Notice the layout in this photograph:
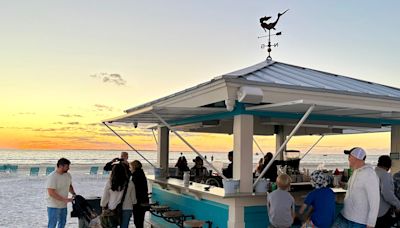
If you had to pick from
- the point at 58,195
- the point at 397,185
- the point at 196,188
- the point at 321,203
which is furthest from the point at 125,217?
the point at 397,185

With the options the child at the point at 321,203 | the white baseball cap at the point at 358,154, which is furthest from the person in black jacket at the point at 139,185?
the white baseball cap at the point at 358,154

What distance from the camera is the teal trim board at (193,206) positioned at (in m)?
5.94

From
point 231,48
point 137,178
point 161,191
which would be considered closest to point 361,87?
point 137,178

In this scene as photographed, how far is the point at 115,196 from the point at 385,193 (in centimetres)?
361

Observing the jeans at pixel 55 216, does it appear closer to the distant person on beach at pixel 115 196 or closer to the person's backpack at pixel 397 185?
the distant person on beach at pixel 115 196

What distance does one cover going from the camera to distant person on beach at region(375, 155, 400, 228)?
16.3 feet

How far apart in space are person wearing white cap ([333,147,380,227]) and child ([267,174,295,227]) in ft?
1.98

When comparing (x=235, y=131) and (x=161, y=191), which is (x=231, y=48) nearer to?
(x=161, y=191)

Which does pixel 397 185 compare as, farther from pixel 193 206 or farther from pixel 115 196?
pixel 115 196

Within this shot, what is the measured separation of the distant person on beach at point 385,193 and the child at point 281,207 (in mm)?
1187

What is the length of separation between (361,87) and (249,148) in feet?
7.61

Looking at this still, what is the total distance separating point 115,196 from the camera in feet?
20.3

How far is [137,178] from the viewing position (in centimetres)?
687

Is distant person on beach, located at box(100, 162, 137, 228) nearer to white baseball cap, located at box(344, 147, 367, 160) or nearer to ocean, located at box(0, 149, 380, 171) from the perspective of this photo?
white baseball cap, located at box(344, 147, 367, 160)
